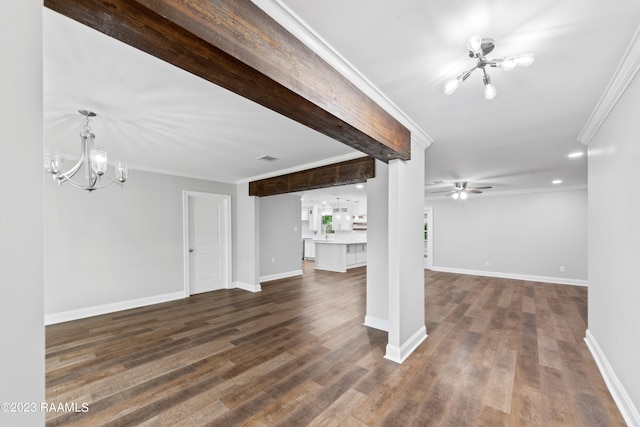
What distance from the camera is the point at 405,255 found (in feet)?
9.06

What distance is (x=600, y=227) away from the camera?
2559 millimetres

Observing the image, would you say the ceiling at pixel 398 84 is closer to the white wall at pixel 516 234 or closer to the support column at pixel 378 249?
the support column at pixel 378 249

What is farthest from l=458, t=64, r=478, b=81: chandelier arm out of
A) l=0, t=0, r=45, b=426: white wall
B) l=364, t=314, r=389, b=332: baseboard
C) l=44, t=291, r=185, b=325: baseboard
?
l=44, t=291, r=185, b=325: baseboard

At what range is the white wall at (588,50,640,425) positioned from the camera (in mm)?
1758

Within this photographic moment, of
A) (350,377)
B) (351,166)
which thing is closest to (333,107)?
(351,166)

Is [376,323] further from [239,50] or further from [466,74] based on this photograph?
[239,50]

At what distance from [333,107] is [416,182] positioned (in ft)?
5.70

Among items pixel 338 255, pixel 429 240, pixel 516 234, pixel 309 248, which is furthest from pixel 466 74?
pixel 309 248

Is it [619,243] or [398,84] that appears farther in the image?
[619,243]

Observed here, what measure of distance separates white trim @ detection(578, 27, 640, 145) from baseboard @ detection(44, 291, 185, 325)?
594 centimetres

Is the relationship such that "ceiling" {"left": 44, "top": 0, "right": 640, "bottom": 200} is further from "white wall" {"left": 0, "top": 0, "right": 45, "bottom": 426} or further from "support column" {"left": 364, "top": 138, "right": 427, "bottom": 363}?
"white wall" {"left": 0, "top": 0, "right": 45, "bottom": 426}

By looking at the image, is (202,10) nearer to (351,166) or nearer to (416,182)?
(416,182)

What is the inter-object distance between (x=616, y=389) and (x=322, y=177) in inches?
142

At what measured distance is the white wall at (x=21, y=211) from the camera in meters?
0.63
